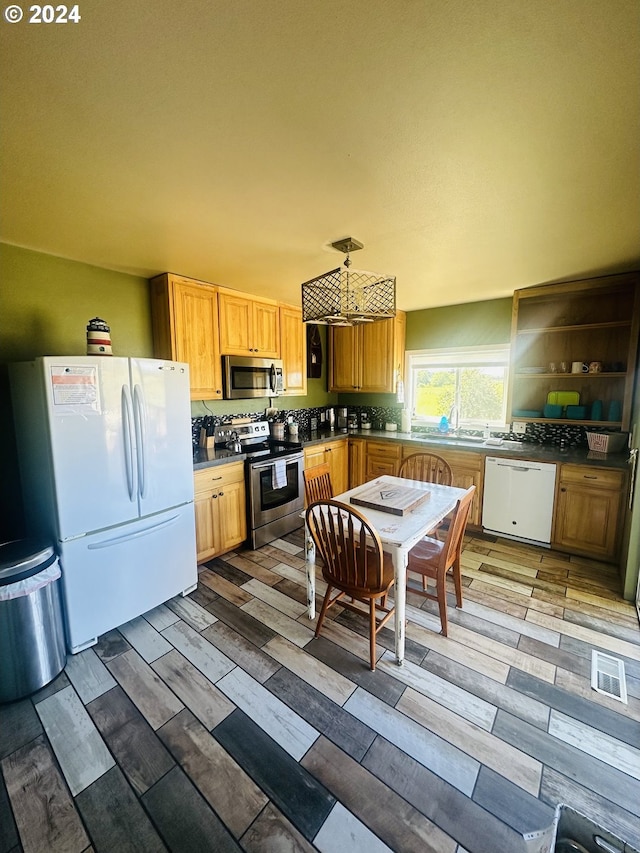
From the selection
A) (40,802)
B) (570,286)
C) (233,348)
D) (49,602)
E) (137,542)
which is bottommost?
(40,802)

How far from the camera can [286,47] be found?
966 mm

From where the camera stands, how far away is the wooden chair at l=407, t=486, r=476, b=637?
81.7 inches

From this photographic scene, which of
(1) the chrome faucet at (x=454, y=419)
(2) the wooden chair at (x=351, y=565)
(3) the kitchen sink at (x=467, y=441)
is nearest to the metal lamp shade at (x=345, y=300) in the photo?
(2) the wooden chair at (x=351, y=565)

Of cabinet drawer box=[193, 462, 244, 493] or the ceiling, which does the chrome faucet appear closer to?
the ceiling

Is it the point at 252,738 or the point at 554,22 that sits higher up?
the point at 554,22

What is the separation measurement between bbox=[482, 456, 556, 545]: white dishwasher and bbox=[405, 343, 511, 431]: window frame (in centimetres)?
64

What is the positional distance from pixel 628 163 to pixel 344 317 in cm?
139

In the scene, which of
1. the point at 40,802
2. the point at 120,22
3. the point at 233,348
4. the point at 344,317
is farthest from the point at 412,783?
the point at 233,348

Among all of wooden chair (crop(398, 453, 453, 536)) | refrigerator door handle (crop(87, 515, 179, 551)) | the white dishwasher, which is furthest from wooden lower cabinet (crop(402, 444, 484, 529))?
refrigerator door handle (crop(87, 515, 179, 551))

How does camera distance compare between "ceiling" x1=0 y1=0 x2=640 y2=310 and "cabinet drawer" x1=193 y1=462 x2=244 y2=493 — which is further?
"cabinet drawer" x1=193 y1=462 x2=244 y2=493

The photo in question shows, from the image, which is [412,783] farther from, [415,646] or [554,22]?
[554,22]

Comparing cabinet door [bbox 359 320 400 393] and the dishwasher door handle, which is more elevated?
cabinet door [bbox 359 320 400 393]

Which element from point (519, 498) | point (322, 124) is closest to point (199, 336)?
point (322, 124)

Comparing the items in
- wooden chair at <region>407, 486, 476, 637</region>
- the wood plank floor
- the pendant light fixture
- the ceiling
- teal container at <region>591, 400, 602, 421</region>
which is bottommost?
the wood plank floor
